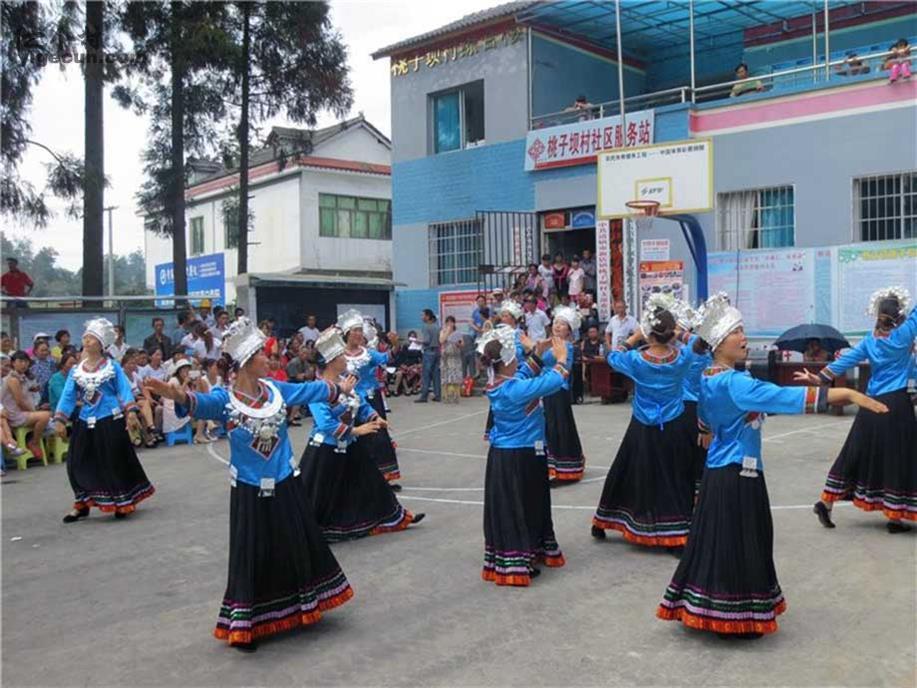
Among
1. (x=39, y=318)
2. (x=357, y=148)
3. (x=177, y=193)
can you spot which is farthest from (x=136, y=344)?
(x=357, y=148)

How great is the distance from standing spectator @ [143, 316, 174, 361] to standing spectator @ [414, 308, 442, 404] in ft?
16.5

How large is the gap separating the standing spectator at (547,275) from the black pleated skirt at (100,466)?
11.2m

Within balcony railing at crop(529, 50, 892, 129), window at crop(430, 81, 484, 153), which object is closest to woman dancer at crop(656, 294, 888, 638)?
balcony railing at crop(529, 50, 892, 129)

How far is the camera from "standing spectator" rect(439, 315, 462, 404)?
18516 mm

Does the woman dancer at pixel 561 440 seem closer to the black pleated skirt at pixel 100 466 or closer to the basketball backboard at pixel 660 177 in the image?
the black pleated skirt at pixel 100 466

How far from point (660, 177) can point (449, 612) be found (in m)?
A: 12.7

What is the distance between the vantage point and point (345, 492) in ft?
25.6

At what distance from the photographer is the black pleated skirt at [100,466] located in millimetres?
9016

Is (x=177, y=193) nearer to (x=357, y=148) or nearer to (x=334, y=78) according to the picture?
(x=334, y=78)

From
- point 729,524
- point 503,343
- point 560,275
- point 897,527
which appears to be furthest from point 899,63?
point 729,524

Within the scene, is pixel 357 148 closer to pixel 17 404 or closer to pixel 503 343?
pixel 17 404

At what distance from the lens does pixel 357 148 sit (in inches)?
1399

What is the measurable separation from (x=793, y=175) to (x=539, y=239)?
239 inches

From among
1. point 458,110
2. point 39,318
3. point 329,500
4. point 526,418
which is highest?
point 458,110
